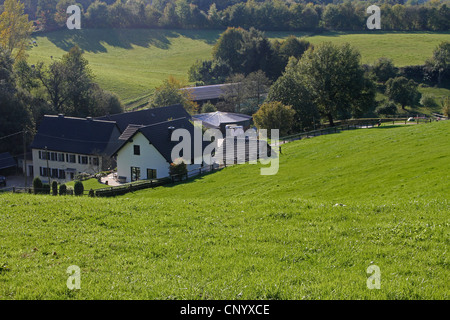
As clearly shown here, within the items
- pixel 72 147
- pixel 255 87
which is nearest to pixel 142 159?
pixel 72 147

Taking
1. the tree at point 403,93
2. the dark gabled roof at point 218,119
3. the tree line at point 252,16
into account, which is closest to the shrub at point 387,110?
the tree at point 403,93

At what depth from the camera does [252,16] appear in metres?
145

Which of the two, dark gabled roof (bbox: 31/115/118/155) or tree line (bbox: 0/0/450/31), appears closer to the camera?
dark gabled roof (bbox: 31/115/118/155)

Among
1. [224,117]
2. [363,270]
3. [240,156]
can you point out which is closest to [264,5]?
[224,117]

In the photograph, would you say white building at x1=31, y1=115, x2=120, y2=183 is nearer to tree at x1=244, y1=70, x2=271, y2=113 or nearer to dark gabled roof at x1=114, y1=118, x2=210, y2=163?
dark gabled roof at x1=114, y1=118, x2=210, y2=163

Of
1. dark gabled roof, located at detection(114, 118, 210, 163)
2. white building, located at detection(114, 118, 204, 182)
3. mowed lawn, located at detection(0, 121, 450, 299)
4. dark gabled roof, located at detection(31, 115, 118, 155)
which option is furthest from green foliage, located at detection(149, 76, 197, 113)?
mowed lawn, located at detection(0, 121, 450, 299)

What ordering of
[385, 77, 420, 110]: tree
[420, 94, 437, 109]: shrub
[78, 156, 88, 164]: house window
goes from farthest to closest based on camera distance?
[420, 94, 437, 109]: shrub → [385, 77, 420, 110]: tree → [78, 156, 88, 164]: house window

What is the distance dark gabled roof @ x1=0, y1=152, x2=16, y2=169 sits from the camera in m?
54.1

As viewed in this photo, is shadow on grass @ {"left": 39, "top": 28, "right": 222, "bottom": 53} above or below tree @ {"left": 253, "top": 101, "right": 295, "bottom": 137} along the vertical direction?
above

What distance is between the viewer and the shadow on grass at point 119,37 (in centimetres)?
12762

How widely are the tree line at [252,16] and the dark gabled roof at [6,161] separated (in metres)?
87.7

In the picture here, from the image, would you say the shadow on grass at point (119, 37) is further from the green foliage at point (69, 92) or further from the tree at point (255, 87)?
the tree at point (255, 87)

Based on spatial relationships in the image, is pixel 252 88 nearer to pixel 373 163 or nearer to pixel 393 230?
pixel 373 163

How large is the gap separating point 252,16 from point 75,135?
10512cm
